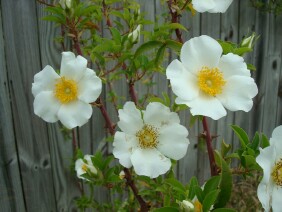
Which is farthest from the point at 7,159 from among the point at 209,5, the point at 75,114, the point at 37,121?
the point at 209,5

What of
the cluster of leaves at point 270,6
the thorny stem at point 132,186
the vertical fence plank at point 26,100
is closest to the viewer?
the thorny stem at point 132,186

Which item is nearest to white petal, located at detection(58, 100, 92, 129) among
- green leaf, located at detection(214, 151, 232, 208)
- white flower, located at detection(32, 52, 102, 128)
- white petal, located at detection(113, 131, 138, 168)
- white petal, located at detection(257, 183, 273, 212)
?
white flower, located at detection(32, 52, 102, 128)

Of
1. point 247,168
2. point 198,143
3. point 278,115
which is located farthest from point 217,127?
point 247,168

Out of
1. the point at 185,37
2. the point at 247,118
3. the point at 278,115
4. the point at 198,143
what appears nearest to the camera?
the point at 185,37

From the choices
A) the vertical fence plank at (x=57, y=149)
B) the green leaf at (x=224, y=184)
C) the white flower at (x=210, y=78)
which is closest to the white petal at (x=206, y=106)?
the white flower at (x=210, y=78)

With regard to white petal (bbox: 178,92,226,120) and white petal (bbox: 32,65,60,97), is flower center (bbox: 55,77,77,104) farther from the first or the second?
white petal (bbox: 178,92,226,120)

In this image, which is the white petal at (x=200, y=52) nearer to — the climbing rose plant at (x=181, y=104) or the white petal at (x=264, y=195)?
the climbing rose plant at (x=181, y=104)

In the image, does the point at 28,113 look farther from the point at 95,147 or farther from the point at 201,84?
the point at 201,84
